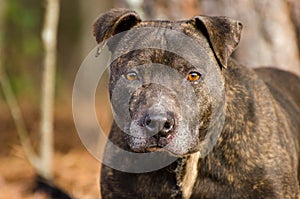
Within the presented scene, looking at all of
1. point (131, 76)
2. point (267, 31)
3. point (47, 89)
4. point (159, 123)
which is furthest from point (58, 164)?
point (159, 123)

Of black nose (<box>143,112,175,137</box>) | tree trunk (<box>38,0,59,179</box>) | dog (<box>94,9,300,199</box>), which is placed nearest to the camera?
black nose (<box>143,112,175,137</box>)

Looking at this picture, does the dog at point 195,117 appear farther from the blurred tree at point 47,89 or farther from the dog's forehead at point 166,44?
the blurred tree at point 47,89

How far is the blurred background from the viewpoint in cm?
742

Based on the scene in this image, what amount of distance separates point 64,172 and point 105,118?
11.9 feet

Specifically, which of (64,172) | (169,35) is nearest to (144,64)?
(169,35)

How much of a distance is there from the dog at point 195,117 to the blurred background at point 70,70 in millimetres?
1904

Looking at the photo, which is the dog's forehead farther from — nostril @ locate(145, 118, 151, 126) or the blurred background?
the blurred background

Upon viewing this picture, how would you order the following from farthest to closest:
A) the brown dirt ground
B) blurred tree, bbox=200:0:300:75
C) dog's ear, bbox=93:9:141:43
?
the brown dirt ground
blurred tree, bbox=200:0:300:75
dog's ear, bbox=93:9:141:43

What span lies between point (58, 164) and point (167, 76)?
531 centimetres

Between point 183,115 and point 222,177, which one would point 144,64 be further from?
point 222,177

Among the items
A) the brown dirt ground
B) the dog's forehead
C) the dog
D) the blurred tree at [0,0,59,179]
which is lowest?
the brown dirt ground

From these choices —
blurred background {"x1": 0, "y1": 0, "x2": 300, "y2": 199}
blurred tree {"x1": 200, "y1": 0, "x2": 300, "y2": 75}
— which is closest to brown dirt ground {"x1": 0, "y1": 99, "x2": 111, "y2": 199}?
blurred background {"x1": 0, "y1": 0, "x2": 300, "y2": 199}

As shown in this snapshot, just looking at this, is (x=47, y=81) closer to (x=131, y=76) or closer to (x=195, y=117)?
(x=131, y=76)

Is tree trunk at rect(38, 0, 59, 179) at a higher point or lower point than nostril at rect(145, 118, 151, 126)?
lower
